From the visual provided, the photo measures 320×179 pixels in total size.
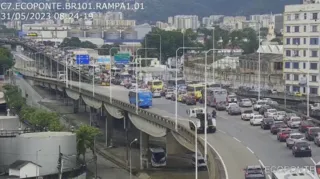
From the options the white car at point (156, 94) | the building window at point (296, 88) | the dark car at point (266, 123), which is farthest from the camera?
the white car at point (156, 94)

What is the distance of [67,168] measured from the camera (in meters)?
37.9

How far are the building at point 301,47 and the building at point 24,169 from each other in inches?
843

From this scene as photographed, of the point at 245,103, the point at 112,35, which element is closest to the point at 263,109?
the point at 245,103

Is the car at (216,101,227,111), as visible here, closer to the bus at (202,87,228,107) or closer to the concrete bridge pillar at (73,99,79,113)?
the bus at (202,87,228,107)

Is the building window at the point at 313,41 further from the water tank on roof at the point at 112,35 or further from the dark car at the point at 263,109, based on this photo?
the water tank on roof at the point at 112,35

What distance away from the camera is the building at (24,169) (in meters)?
35.5

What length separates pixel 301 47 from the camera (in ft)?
168

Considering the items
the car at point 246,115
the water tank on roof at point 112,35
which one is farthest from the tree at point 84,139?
the water tank on roof at point 112,35

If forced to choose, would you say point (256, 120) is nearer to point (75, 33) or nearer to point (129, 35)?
point (129, 35)

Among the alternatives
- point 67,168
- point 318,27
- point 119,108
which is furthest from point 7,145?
point 318,27

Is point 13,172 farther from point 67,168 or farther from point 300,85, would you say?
point 300,85

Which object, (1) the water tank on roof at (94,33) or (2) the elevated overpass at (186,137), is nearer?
(2) the elevated overpass at (186,137)

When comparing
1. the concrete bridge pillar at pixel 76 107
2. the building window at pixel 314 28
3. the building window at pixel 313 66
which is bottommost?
the concrete bridge pillar at pixel 76 107

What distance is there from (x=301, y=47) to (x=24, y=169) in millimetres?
23557
